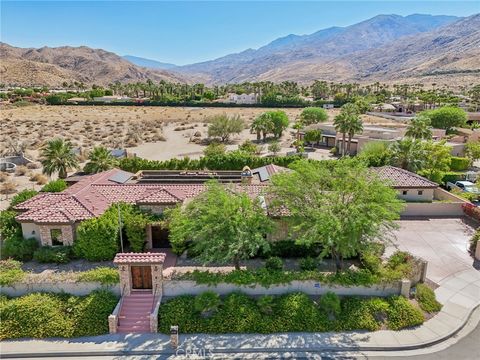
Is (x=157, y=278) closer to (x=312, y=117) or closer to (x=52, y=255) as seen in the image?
(x=52, y=255)

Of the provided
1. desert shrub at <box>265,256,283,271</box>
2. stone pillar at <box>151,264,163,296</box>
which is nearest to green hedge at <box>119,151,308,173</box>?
desert shrub at <box>265,256,283,271</box>

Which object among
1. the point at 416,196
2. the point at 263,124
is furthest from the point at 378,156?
the point at 263,124

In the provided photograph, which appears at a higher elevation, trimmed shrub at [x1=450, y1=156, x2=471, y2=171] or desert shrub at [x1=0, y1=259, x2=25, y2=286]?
trimmed shrub at [x1=450, y1=156, x2=471, y2=171]

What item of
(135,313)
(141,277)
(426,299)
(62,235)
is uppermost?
(62,235)

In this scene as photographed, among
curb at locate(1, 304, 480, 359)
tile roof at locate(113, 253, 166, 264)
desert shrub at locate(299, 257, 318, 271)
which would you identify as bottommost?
curb at locate(1, 304, 480, 359)

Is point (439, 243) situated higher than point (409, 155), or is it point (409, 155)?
point (409, 155)

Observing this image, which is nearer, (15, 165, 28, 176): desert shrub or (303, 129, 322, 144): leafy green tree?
(15, 165, 28, 176): desert shrub

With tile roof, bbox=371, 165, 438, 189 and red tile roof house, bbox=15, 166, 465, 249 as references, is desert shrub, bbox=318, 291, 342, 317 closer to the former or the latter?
red tile roof house, bbox=15, 166, 465, 249
